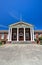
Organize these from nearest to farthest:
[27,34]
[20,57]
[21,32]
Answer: [20,57] → [21,32] → [27,34]

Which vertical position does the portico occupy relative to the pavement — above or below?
above

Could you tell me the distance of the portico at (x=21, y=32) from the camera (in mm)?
30277

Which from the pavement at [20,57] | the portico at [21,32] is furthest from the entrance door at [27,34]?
the pavement at [20,57]

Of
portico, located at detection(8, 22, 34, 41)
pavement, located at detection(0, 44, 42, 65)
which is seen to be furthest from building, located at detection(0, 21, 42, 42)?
pavement, located at detection(0, 44, 42, 65)

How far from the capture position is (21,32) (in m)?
32.2

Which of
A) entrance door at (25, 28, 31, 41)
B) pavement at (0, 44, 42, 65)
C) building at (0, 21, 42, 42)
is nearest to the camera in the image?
pavement at (0, 44, 42, 65)

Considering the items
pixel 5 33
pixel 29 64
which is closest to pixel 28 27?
pixel 5 33

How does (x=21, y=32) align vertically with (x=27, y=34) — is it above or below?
above

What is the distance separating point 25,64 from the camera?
23.7 feet

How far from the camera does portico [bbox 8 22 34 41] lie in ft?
99.3

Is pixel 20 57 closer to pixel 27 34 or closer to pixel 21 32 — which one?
pixel 21 32

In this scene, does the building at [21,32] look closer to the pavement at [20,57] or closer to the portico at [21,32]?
the portico at [21,32]

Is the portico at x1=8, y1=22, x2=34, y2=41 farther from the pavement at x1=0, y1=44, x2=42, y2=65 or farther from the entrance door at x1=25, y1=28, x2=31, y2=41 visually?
the pavement at x1=0, y1=44, x2=42, y2=65

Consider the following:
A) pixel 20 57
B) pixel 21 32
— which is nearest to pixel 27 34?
pixel 21 32
